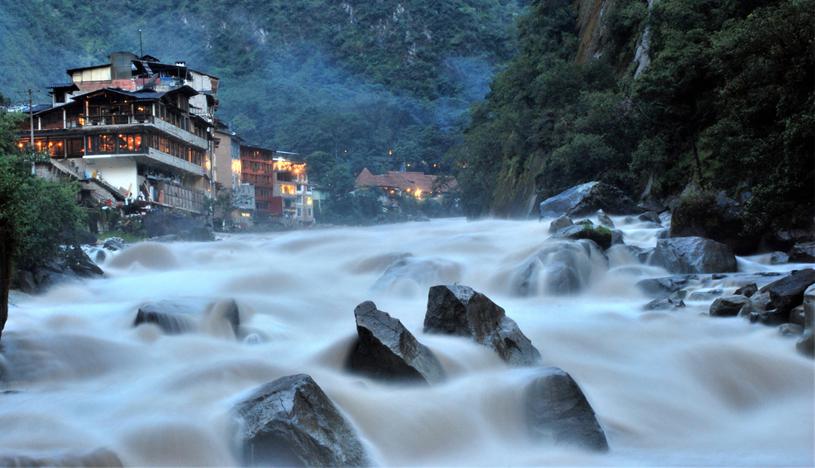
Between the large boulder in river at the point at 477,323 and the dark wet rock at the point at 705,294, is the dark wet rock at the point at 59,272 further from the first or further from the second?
the dark wet rock at the point at 705,294

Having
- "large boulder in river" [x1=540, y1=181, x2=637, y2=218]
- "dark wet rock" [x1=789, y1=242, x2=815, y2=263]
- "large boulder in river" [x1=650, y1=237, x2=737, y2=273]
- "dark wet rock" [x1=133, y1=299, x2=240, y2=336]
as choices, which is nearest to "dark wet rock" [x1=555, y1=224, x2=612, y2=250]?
"large boulder in river" [x1=650, y1=237, x2=737, y2=273]

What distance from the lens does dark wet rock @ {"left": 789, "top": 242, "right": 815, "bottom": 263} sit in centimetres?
1922

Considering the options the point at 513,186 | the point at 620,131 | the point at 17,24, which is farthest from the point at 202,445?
the point at 17,24

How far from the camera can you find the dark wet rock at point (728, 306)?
14.6 meters

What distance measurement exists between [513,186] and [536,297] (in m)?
31.8

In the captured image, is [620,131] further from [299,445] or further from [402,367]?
[299,445]

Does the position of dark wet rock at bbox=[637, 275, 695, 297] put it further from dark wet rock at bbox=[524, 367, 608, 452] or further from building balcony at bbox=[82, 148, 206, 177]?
building balcony at bbox=[82, 148, 206, 177]

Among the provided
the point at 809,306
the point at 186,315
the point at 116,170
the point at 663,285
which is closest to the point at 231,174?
the point at 116,170

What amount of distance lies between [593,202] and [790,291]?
17.4m

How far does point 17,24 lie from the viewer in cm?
12094

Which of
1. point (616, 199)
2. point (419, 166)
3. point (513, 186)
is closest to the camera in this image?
point (616, 199)

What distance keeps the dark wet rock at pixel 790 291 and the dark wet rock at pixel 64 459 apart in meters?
11.6

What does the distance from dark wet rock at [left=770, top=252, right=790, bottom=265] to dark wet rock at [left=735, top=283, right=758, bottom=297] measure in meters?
4.53

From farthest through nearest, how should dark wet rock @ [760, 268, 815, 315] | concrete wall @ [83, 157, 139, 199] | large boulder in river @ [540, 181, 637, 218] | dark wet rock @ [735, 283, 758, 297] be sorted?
1. concrete wall @ [83, 157, 139, 199]
2. large boulder in river @ [540, 181, 637, 218]
3. dark wet rock @ [735, 283, 758, 297]
4. dark wet rock @ [760, 268, 815, 315]
